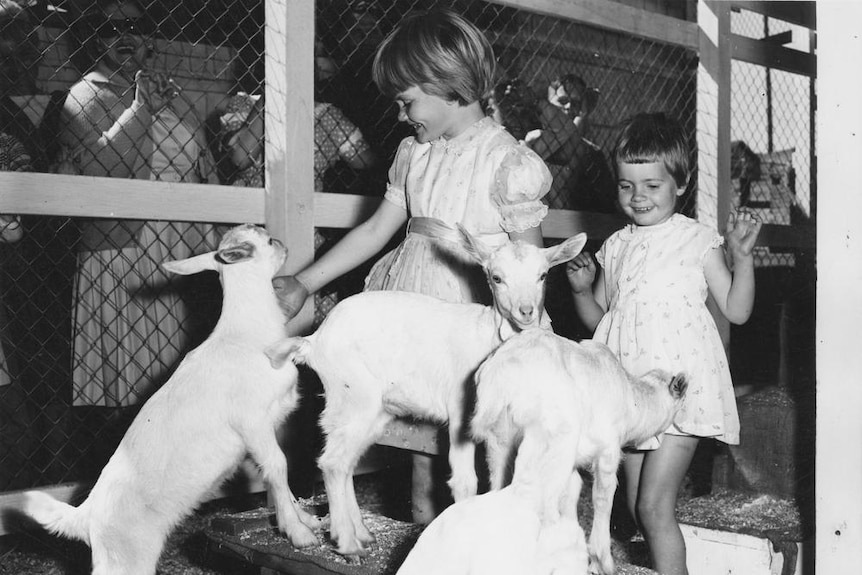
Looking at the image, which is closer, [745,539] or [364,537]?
[364,537]

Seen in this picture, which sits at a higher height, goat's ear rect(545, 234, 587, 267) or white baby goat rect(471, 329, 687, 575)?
goat's ear rect(545, 234, 587, 267)

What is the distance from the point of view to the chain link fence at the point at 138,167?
394 centimetres

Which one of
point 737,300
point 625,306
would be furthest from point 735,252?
point 625,306

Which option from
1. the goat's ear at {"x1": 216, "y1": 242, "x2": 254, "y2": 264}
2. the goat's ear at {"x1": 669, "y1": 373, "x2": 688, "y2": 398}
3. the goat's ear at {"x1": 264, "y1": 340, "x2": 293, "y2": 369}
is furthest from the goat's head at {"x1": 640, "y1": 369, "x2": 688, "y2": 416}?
the goat's ear at {"x1": 216, "y1": 242, "x2": 254, "y2": 264}

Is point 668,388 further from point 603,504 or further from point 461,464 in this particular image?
point 461,464

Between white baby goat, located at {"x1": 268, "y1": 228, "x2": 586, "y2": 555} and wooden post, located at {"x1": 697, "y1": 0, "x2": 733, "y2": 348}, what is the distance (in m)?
2.76

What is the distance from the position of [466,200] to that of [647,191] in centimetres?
61

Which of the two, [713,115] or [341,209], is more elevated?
[713,115]

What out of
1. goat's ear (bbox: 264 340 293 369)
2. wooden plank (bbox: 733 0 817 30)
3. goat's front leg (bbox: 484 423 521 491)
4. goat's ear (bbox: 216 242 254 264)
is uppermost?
wooden plank (bbox: 733 0 817 30)

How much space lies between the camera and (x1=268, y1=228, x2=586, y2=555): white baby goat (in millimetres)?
2258

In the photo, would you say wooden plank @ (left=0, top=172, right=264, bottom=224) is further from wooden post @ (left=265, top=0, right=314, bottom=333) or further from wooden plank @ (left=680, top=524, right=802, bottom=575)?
wooden plank @ (left=680, top=524, right=802, bottom=575)

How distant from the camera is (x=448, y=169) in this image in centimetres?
281

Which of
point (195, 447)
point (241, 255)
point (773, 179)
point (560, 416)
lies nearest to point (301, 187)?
point (241, 255)
